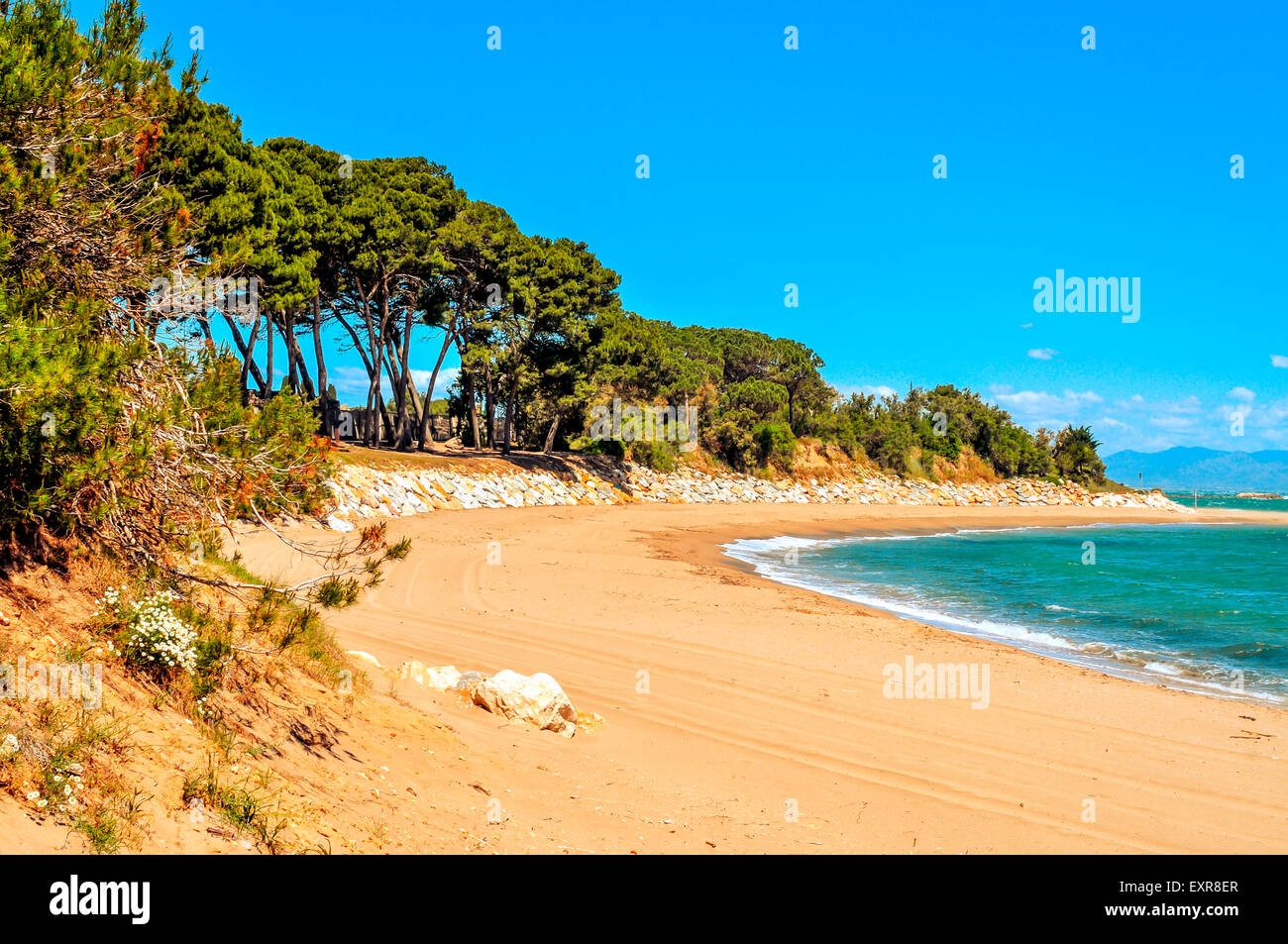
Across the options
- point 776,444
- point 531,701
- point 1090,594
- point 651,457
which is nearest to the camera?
point 531,701

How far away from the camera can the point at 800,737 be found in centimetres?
746

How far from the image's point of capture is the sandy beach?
217 inches

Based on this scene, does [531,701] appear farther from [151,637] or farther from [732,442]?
[732,442]

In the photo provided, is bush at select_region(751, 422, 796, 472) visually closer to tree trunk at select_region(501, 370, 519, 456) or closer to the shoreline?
tree trunk at select_region(501, 370, 519, 456)

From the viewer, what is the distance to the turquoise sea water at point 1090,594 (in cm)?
1244

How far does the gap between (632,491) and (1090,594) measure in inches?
1010

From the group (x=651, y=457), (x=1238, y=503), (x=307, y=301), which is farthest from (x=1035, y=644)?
(x=1238, y=503)

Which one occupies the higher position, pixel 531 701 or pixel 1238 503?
pixel 531 701

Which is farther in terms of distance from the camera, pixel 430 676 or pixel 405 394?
pixel 405 394

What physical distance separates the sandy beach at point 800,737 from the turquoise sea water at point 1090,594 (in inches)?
79.2

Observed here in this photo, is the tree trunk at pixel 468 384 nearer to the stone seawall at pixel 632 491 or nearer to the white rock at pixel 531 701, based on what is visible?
the stone seawall at pixel 632 491

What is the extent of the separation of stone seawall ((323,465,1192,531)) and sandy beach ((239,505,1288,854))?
3051 mm
